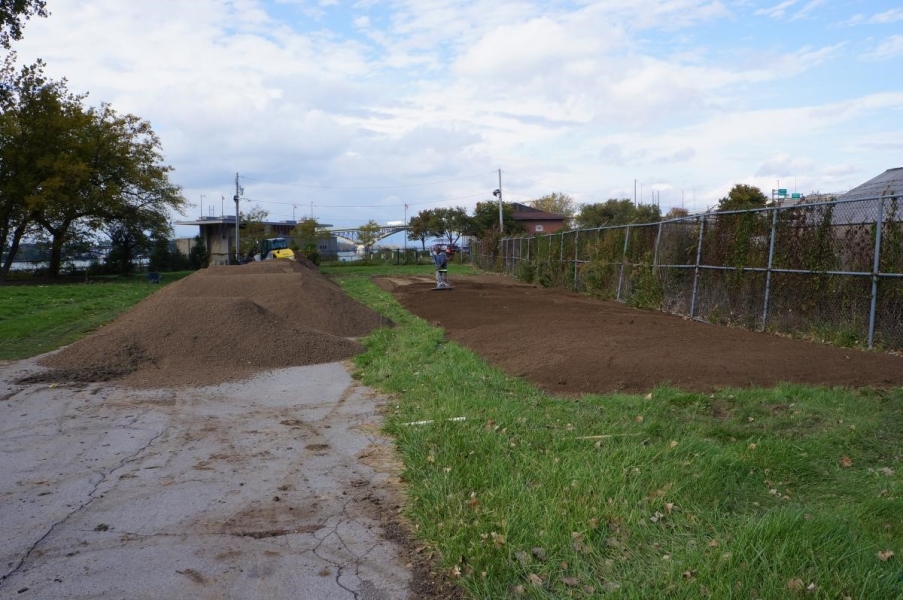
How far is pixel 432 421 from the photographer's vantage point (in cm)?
713

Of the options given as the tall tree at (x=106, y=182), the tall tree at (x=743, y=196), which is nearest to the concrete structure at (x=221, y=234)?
the tall tree at (x=106, y=182)

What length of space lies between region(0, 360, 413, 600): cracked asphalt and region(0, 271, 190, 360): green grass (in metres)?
5.15

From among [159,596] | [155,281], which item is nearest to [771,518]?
[159,596]

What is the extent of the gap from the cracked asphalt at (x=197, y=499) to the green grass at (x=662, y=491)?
43 centimetres

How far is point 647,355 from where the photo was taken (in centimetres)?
975

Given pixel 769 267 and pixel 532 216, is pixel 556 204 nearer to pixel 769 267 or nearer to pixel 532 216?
pixel 532 216

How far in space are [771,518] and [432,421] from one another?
3.54 meters

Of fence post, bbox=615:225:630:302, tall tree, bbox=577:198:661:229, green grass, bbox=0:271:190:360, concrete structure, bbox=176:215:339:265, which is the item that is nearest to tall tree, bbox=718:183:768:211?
tall tree, bbox=577:198:661:229

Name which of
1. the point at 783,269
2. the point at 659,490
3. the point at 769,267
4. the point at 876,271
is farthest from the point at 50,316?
the point at 876,271

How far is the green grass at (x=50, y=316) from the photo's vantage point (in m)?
13.8

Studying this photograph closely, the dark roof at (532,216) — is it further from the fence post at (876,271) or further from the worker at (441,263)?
the fence post at (876,271)

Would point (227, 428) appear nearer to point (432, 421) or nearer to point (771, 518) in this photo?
point (432, 421)

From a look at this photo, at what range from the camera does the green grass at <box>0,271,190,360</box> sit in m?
A: 13.8

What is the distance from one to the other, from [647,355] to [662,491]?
5109 mm
